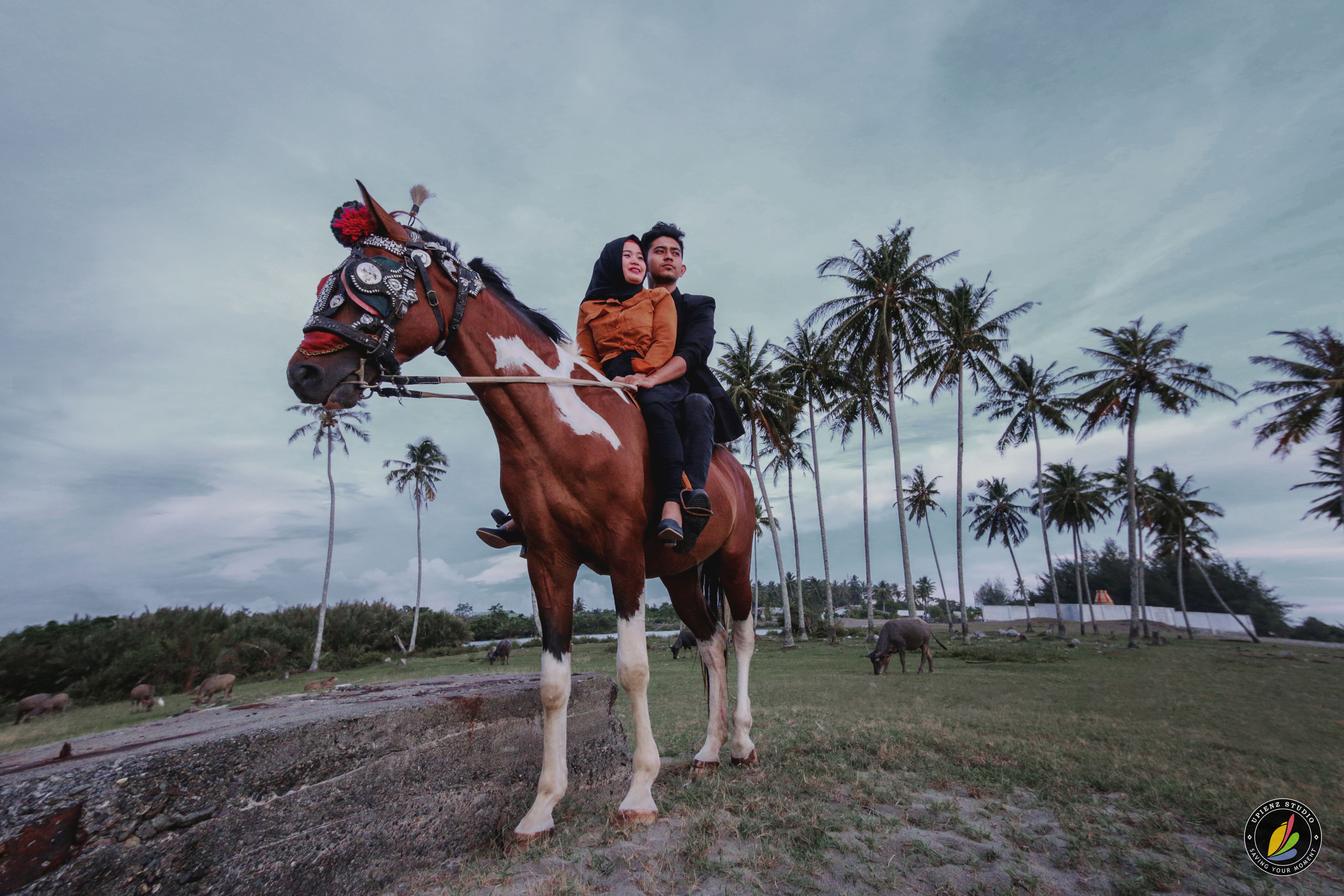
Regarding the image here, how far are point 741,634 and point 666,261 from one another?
8.70 feet

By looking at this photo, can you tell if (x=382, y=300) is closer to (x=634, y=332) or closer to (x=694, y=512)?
(x=634, y=332)

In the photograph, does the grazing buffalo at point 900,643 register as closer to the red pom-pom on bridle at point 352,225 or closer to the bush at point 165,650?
the red pom-pom on bridle at point 352,225

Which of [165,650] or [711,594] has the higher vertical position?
[711,594]

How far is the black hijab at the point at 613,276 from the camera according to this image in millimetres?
3473

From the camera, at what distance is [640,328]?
3.39 meters

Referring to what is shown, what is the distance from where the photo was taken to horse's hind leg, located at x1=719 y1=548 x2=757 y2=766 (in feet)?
12.5

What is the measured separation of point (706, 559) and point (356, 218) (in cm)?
285

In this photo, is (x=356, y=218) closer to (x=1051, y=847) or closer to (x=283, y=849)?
(x=283, y=849)

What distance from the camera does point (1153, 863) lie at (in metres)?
2.38

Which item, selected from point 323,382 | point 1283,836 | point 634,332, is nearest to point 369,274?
point 323,382

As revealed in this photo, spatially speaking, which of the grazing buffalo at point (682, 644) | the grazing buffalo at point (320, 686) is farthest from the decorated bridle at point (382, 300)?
the grazing buffalo at point (682, 644)

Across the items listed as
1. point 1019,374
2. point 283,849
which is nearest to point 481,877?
point 283,849

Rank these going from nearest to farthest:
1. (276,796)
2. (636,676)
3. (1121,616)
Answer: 1. (276,796)
2. (636,676)
3. (1121,616)

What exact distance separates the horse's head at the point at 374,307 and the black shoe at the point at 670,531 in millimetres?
1326
